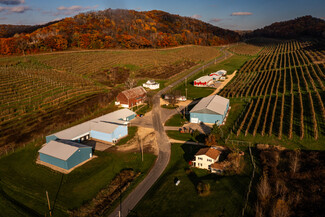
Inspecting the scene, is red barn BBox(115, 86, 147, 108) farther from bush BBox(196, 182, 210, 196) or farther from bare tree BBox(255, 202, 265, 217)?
bare tree BBox(255, 202, 265, 217)

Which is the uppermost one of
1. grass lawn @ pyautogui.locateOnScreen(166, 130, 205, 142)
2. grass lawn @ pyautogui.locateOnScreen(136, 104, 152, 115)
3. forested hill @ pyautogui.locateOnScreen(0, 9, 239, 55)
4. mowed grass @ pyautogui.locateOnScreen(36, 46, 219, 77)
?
forested hill @ pyautogui.locateOnScreen(0, 9, 239, 55)

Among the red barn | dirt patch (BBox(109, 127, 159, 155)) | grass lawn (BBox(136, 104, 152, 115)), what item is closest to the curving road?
dirt patch (BBox(109, 127, 159, 155))

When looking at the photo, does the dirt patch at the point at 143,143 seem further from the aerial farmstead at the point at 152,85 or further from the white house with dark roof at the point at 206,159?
the aerial farmstead at the point at 152,85

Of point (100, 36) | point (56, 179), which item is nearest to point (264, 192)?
point (56, 179)

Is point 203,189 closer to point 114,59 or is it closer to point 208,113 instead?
point 208,113

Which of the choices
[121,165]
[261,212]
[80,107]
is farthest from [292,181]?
[80,107]

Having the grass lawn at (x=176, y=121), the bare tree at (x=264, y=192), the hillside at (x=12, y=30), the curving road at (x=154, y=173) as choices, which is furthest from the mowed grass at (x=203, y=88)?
the hillside at (x=12, y=30)

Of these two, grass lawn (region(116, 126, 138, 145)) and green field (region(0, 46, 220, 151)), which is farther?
green field (region(0, 46, 220, 151))
